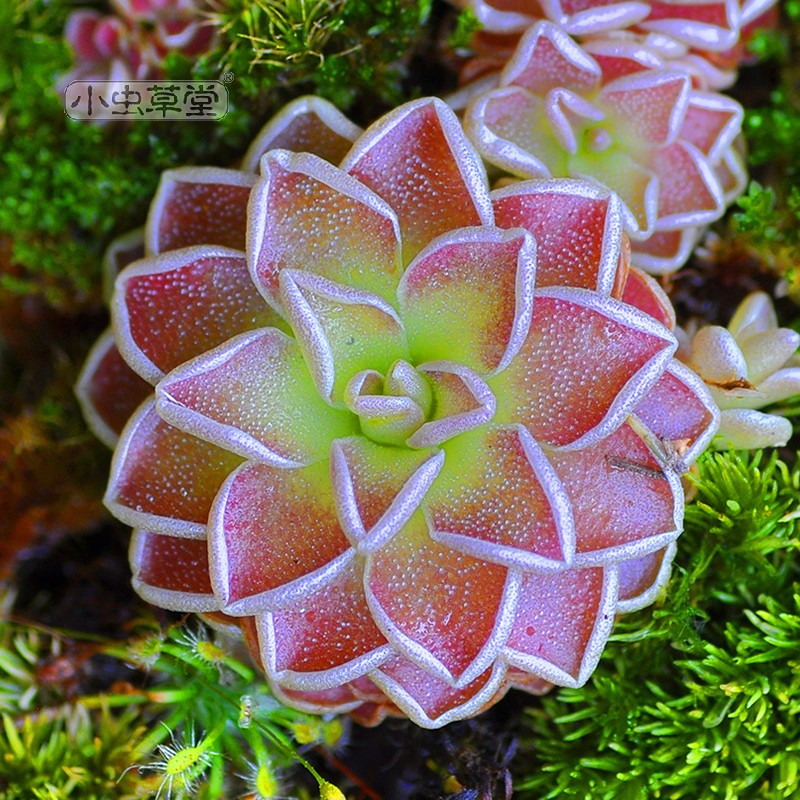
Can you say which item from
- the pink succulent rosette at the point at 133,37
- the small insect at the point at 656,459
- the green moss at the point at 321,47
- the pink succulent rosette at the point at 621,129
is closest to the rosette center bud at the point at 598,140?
the pink succulent rosette at the point at 621,129

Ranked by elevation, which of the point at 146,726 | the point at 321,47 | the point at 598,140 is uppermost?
the point at 321,47

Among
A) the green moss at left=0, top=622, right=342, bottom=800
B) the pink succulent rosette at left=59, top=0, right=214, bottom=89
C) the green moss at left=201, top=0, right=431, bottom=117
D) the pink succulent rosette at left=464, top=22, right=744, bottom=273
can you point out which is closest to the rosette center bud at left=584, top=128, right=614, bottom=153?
the pink succulent rosette at left=464, top=22, right=744, bottom=273

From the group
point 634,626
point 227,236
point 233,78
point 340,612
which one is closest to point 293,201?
point 227,236

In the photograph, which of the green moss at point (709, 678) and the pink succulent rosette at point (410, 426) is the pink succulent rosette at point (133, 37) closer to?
the pink succulent rosette at point (410, 426)

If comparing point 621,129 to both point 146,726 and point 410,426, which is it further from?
point 146,726

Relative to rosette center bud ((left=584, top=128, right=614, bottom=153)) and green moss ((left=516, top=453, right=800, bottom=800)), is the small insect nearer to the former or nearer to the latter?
green moss ((left=516, top=453, right=800, bottom=800))

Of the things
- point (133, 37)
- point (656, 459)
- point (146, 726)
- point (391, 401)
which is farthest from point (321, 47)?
point (146, 726)

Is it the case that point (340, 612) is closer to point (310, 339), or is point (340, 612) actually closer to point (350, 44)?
point (310, 339)
